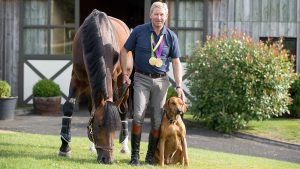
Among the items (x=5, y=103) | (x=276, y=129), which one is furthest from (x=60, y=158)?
(x=276, y=129)

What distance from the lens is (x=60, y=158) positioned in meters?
7.64

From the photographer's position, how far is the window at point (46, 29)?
56.9 feet

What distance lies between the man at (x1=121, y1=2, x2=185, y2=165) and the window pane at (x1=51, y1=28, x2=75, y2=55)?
10.3m

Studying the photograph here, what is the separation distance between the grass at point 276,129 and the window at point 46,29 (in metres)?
4.60

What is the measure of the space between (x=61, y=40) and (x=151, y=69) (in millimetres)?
10607

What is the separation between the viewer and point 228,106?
14.1m

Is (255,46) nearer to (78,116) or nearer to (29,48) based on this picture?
(78,116)

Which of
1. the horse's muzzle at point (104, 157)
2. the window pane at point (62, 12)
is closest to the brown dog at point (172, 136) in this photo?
the horse's muzzle at point (104, 157)

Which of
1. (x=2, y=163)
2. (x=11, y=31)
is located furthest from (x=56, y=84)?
(x=2, y=163)

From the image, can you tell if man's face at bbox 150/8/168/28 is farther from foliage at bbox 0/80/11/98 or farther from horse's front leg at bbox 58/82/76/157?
foliage at bbox 0/80/11/98

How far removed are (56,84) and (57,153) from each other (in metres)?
8.39

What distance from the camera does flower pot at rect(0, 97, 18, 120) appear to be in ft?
48.1

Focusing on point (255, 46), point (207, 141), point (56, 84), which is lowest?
point (207, 141)

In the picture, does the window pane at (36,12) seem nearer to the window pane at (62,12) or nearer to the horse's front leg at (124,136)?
the window pane at (62,12)
